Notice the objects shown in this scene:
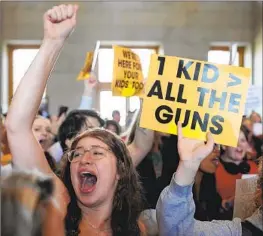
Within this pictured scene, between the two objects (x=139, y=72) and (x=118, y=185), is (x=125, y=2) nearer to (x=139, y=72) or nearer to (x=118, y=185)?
(x=139, y=72)

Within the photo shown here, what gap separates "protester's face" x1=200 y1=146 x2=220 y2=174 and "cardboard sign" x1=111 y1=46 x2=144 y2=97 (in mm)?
A: 440

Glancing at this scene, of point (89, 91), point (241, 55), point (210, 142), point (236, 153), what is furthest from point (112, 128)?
point (241, 55)

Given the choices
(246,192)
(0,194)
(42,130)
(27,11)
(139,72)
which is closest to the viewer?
(0,194)

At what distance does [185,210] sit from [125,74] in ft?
3.48

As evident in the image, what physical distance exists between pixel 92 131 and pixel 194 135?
225 millimetres

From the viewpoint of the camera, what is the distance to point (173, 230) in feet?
3.59

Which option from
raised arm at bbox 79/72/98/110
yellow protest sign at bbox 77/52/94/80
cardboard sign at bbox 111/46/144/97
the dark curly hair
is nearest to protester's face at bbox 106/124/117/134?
raised arm at bbox 79/72/98/110

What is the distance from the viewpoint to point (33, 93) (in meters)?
1.08

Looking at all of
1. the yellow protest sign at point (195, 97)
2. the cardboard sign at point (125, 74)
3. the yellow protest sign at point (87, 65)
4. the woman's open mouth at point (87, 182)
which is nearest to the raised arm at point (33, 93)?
the woman's open mouth at point (87, 182)

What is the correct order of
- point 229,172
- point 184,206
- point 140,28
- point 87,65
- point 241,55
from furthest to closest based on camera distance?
point 241,55 < point 140,28 < point 87,65 < point 229,172 < point 184,206

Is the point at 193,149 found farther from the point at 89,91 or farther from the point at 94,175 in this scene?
the point at 89,91

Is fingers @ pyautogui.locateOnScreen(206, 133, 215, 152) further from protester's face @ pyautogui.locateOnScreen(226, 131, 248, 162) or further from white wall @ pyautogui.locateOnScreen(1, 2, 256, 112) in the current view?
white wall @ pyautogui.locateOnScreen(1, 2, 256, 112)

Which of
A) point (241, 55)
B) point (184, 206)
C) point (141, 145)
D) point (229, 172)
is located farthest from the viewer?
point (241, 55)

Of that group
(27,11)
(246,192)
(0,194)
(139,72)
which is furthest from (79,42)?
(0,194)
